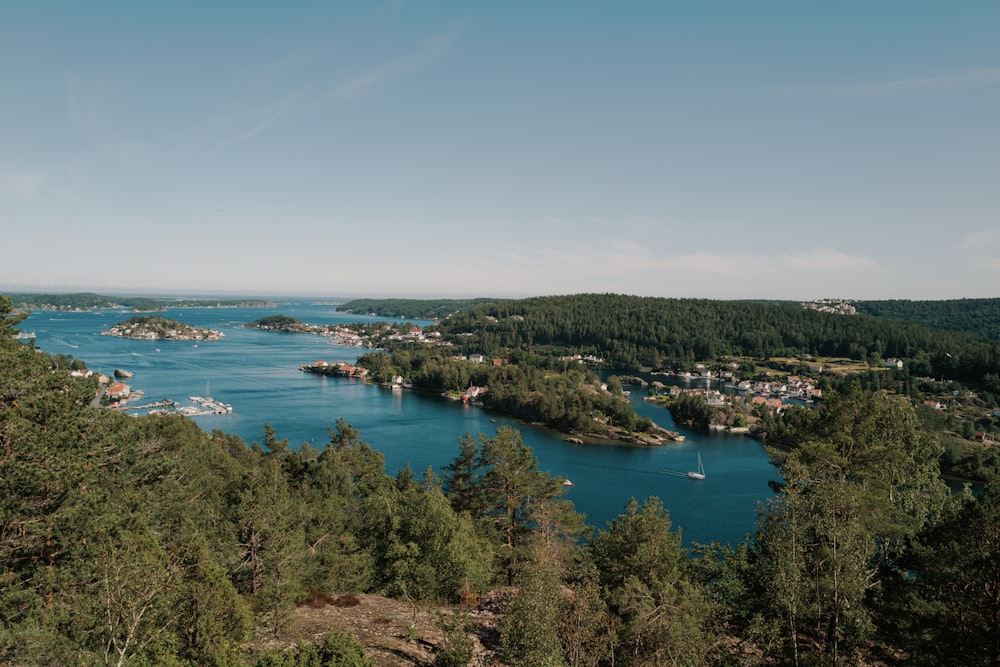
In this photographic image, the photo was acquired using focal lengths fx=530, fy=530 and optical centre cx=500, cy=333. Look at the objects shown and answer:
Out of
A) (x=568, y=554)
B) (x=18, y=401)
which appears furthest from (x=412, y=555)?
(x=18, y=401)

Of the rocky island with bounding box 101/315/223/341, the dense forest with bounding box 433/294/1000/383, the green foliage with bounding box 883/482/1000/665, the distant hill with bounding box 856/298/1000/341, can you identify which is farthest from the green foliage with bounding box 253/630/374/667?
the distant hill with bounding box 856/298/1000/341

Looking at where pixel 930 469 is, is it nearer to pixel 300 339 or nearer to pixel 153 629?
pixel 153 629

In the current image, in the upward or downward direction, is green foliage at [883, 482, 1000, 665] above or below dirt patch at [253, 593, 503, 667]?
above

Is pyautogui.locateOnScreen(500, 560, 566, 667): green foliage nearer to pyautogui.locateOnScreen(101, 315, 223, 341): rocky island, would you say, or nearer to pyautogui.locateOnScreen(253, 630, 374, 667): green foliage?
pyautogui.locateOnScreen(253, 630, 374, 667): green foliage

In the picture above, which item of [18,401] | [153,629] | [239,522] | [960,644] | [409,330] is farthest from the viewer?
[409,330]

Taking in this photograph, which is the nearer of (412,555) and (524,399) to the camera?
(412,555)

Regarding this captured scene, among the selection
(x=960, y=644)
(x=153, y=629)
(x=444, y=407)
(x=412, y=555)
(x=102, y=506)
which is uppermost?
(x=102, y=506)

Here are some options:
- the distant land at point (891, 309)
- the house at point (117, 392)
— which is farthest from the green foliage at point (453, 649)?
the distant land at point (891, 309)
